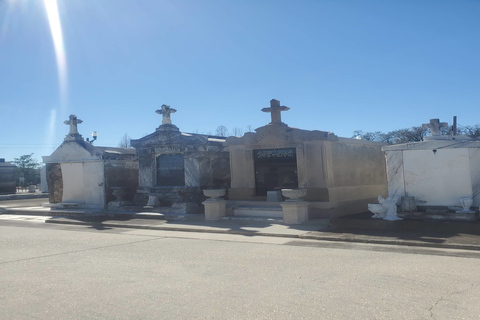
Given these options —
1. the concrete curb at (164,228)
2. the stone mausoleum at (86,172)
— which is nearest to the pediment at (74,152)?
the stone mausoleum at (86,172)

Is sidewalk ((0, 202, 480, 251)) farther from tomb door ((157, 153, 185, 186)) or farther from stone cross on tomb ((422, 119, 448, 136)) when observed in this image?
stone cross on tomb ((422, 119, 448, 136))

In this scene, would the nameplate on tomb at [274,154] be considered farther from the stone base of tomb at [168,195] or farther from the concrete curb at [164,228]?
the concrete curb at [164,228]

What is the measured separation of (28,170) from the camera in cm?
5512

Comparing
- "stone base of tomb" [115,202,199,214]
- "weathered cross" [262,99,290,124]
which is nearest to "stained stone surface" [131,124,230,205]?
"stone base of tomb" [115,202,199,214]

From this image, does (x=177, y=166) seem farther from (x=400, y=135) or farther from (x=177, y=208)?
(x=400, y=135)

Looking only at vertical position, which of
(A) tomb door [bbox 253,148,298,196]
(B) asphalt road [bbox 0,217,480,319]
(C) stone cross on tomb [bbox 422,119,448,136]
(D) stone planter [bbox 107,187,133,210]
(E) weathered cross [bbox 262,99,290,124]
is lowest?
(B) asphalt road [bbox 0,217,480,319]

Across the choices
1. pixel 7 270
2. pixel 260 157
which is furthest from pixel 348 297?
pixel 260 157

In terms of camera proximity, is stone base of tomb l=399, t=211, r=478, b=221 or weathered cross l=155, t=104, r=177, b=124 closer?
stone base of tomb l=399, t=211, r=478, b=221

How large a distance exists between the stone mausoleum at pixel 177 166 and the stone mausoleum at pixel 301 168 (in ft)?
5.07

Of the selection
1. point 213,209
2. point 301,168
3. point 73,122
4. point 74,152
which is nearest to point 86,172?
point 74,152

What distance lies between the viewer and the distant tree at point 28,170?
175 ft

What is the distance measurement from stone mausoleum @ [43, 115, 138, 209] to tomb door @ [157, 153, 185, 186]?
202cm

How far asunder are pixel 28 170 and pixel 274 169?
162 feet

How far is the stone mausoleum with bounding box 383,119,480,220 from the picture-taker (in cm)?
1156
